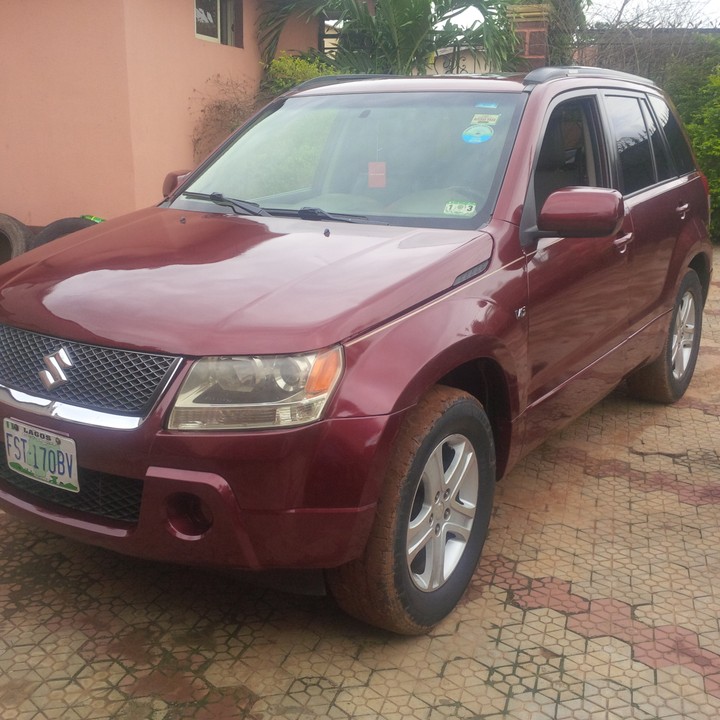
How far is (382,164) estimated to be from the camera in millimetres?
3691

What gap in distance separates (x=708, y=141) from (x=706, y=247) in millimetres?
6103

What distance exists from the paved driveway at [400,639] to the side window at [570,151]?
1394 mm

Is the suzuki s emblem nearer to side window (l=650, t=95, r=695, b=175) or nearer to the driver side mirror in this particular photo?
the driver side mirror

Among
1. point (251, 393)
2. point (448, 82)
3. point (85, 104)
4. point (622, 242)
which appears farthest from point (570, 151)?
point (85, 104)

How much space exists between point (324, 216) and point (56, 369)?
126cm

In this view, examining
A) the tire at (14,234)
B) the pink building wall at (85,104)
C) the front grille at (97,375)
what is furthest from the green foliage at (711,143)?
the front grille at (97,375)

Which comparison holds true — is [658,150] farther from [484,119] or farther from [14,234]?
[14,234]

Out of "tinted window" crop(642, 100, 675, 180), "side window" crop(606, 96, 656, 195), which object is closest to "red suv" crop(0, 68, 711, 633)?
"side window" crop(606, 96, 656, 195)

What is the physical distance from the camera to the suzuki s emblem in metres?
2.62

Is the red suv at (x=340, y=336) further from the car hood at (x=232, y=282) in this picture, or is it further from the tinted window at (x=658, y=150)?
the tinted window at (x=658, y=150)

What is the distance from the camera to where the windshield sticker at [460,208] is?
3.34 metres

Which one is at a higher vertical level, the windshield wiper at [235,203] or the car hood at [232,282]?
the windshield wiper at [235,203]

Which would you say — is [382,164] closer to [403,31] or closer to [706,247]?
[706,247]

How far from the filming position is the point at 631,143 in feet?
14.8
